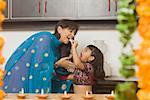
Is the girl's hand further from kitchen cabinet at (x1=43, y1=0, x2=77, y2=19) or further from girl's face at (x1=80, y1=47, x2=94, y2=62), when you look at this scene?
kitchen cabinet at (x1=43, y1=0, x2=77, y2=19)

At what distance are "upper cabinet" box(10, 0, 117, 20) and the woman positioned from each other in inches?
25.9

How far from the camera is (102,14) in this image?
2928 millimetres

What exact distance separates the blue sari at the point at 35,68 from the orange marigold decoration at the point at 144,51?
5.83 ft

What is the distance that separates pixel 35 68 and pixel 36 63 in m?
0.03

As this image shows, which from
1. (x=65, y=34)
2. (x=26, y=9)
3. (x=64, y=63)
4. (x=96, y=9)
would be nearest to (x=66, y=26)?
(x=65, y=34)

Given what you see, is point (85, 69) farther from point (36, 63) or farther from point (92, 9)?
point (92, 9)

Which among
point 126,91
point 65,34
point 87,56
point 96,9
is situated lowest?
point 126,91

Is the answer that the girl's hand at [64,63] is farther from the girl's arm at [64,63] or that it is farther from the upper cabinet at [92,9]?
the upper cabinet at [92,9]

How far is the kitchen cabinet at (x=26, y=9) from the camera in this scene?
3.03 m

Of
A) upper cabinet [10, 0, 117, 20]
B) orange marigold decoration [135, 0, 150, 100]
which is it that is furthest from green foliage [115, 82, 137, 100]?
upper cabinet [10, 0, 117, 20]

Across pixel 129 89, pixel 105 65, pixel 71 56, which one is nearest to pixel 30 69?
pixel 71 56

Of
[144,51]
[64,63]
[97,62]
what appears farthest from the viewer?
[97,62]

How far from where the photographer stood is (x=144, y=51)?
360 millimetres

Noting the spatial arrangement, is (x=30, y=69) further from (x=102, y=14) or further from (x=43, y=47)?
(x=102, y=14)
